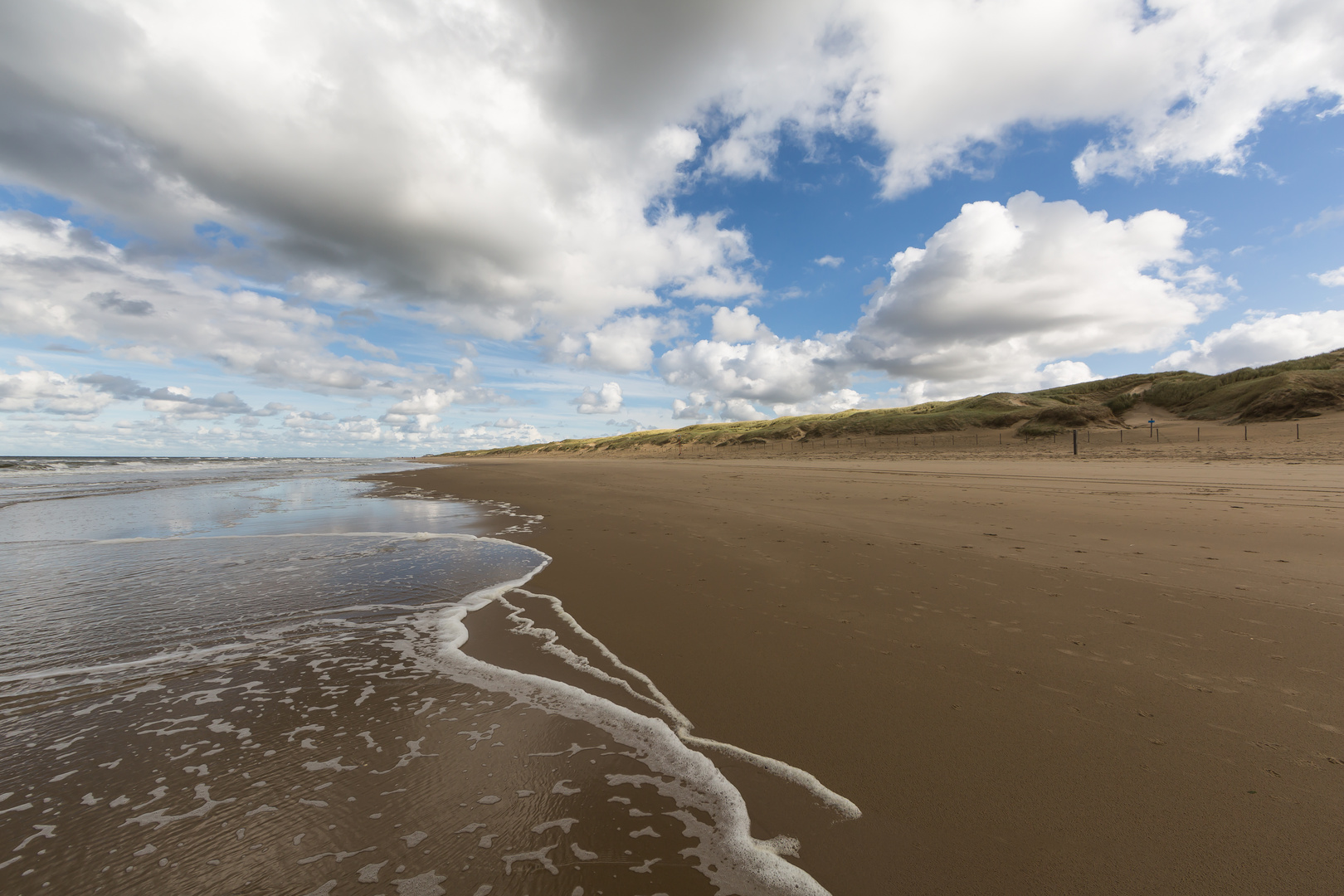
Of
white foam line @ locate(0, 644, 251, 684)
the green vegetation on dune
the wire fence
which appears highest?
the green vegetation on dune

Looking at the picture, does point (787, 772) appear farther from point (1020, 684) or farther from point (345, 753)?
point (345, 753)

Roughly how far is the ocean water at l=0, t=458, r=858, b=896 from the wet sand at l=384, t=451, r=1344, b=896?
0.34 metres

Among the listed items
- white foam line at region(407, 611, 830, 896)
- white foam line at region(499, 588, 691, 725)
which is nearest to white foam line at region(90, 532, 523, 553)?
white foam line at region(499, 588, 691, 725)

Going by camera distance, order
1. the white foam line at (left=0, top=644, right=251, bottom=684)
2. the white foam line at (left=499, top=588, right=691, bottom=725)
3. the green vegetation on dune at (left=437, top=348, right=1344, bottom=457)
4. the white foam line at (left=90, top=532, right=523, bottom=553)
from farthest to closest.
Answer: the green vegetation on dune at (left=437, top=348, right=1344, bottom=457), the white foam line at (left=90, top=532, right=523, bottom=553), the white foam line at (left=0, top=644, right=251, bottom=684), the white foam line at (left=499, top=588, right=691, bottom=725)

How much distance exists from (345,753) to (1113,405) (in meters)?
78.4

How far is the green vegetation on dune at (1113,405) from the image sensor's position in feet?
126

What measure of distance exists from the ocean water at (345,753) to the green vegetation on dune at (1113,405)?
1935 inches

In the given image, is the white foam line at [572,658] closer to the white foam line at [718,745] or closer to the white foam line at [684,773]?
the white foam line at [718,745]

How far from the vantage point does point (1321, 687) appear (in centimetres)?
310

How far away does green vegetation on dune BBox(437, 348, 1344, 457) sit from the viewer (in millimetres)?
38375

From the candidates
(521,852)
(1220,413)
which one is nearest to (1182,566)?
(521,852)

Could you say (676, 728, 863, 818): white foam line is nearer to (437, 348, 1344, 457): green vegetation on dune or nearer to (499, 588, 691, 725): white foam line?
(499, 588, 691, 725): white foam line

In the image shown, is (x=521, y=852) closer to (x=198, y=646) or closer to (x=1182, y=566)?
(x=198, y=646)

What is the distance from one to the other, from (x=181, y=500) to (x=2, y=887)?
18.9 metres
